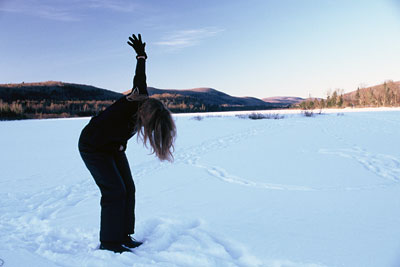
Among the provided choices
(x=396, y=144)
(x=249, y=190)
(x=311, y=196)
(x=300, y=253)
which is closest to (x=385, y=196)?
(x=311, y=196)

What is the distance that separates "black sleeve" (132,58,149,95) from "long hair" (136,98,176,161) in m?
0.14

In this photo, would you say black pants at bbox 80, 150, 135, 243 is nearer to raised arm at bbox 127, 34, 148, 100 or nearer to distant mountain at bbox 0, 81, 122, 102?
raised arm at bbox 127, 34, 148, 100

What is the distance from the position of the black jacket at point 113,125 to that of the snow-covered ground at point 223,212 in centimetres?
91

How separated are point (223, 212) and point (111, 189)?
139 cm

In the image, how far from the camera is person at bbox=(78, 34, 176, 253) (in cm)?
198

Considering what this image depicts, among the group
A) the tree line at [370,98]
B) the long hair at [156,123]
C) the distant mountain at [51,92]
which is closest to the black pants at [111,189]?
the long hair at [156,123]

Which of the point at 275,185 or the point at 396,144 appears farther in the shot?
the point at 396,144

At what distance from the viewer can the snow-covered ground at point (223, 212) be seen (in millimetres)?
2109

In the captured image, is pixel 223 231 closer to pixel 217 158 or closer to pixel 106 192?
pixel 106 192

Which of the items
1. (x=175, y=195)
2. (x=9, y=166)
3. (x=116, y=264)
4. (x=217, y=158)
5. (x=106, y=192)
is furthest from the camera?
(x=217, y=158)

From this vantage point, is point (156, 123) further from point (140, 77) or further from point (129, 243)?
point (129, 243)

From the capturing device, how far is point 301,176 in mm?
4445

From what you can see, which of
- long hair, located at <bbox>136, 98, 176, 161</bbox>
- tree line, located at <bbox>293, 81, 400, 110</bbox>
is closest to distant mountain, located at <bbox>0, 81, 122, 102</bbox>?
tree line, located at <bbox>293, 81, 400, 110</bbox>

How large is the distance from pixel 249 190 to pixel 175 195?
1072mm
